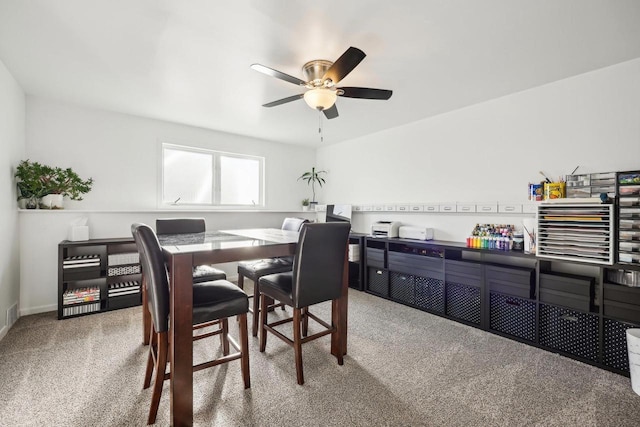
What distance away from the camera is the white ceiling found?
67.9 inches

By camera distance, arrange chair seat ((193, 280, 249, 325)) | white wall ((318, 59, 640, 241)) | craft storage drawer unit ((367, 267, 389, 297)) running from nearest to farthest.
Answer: chair seat ((193, 280, 249, 325)), white wall ((318, 59, 640, 241)), craft storage drawer unit ((367, 267, 389, 297))

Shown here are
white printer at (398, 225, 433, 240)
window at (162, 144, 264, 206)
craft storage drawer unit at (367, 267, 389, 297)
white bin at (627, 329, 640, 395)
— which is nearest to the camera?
white bin at (627, 329, 640, 395)

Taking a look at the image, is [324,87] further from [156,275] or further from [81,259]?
[81,259]

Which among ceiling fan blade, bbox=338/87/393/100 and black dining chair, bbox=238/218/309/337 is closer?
ceiling fan blade, bbox=338/87/393/100

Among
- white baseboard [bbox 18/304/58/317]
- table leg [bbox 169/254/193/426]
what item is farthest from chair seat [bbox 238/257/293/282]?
white baseboard [bbox 18/304/58/317]

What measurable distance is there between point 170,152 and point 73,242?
1.64 metres

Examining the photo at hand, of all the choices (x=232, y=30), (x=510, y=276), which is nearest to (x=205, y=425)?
(x=232, y=30)

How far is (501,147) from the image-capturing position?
3.04m

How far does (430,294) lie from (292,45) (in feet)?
9.33

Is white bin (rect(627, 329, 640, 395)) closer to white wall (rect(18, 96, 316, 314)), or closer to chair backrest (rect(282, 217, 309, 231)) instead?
chair backrest (rect(282, 217, 309, 231))

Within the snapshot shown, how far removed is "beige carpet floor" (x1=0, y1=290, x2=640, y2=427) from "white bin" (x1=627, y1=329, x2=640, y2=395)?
0.23 feet

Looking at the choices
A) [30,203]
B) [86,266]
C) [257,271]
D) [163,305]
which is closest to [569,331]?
[257,271]

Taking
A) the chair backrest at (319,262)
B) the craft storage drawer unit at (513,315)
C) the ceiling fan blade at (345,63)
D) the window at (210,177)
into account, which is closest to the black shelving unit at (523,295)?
the craft storage drawer unit at (513,315)

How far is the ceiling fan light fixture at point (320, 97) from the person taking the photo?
2.19 metres
